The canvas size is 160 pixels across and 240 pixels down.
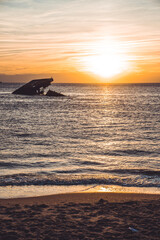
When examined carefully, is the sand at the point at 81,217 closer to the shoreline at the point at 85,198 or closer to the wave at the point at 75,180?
the shoreline at the point at 85,198

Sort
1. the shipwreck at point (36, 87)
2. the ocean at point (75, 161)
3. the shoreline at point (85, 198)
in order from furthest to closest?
the shipwreck at point (36, 87) → the ocean at point (75, 161) → the shoreline at point (85, 198)

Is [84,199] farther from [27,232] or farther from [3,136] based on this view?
[3,136]

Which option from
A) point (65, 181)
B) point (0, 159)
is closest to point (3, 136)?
point (0, 159)

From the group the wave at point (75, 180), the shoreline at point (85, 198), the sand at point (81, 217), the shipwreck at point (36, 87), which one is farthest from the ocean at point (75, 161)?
the shipwreck at point (36, 87)

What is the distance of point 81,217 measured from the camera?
7.21 metres

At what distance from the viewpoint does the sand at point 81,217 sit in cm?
623

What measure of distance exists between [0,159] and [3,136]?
741cm

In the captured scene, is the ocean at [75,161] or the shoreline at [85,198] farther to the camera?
the ocean at [75,161]

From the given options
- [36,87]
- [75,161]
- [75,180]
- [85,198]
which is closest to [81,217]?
[85,198]

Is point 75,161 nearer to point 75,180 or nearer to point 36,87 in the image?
point 75,180

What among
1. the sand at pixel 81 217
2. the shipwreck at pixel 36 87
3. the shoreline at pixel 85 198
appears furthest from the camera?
the shipwreck at pixel 36 87

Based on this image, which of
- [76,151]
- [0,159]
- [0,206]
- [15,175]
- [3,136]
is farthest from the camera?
[3,136]

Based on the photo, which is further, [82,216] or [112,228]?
[82,216]

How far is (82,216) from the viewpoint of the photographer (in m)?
7.29
